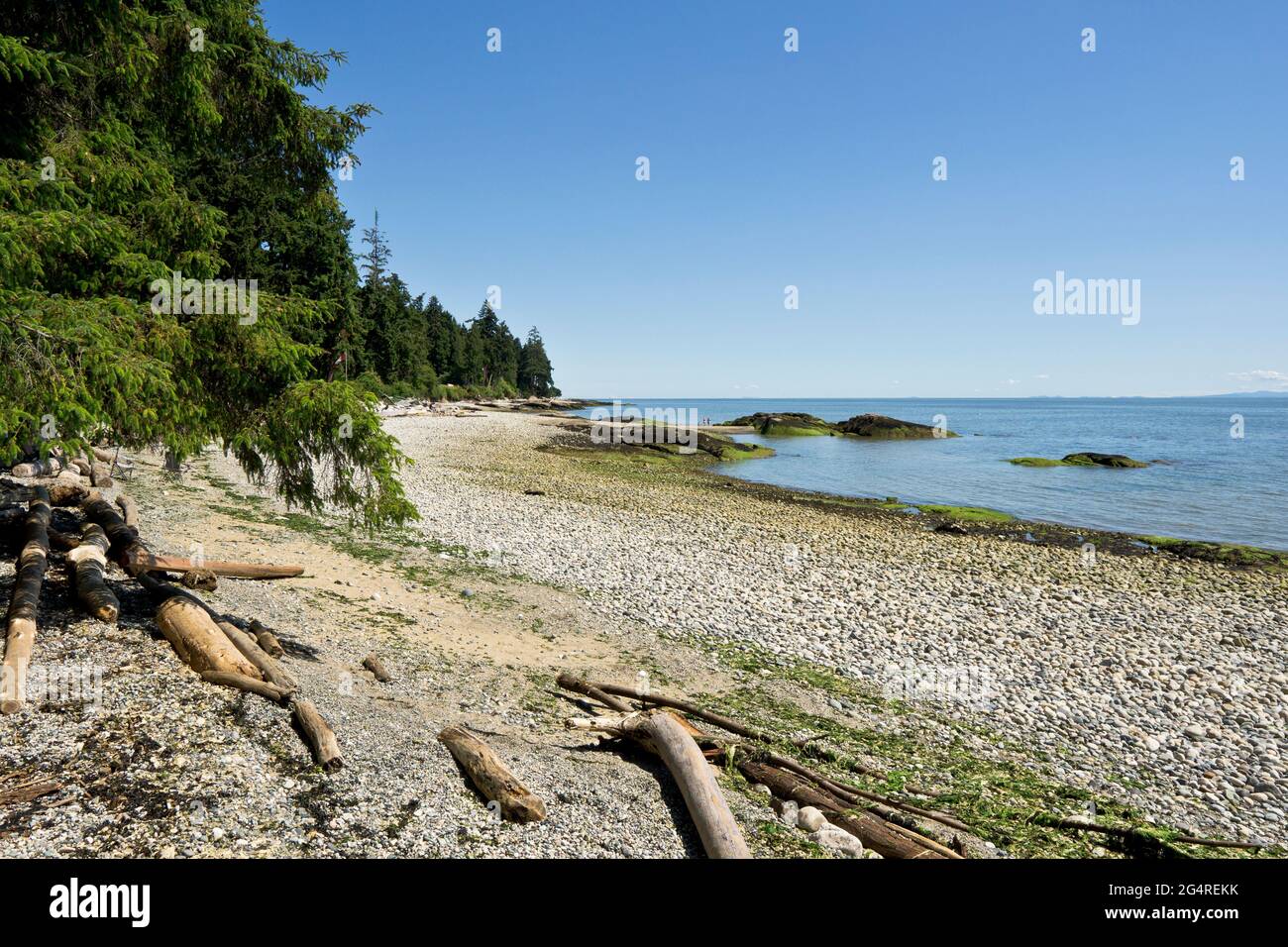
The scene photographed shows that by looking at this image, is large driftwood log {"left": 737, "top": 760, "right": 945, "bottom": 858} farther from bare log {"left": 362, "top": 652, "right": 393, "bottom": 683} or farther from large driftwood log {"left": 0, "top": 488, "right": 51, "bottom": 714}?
large driftwood log {"left": 0, "top": 488, "right": 51, "bottom": 714}

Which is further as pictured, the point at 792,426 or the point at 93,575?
the point at 792,426

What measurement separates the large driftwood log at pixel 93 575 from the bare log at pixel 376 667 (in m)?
3.00

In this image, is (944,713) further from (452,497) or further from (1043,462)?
(1043,462)

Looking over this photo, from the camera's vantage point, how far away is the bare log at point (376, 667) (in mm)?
9031

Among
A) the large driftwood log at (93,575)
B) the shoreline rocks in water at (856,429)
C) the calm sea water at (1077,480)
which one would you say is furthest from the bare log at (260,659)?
the shoreline rocks in water at (856,429)

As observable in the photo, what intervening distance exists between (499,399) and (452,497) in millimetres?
95070

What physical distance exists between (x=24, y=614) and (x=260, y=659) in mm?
2445

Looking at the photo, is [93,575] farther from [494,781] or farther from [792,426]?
[792,426]

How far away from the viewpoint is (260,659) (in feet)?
24.1

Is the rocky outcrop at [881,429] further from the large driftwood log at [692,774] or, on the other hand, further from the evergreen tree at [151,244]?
the evergreen tree at [151,244]

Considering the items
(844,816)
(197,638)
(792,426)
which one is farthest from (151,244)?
(792,426)

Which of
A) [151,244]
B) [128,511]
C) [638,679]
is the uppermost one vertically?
[151,244]

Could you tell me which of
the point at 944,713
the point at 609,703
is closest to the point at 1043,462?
the point at 944,713

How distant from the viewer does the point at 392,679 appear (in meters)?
9.09
